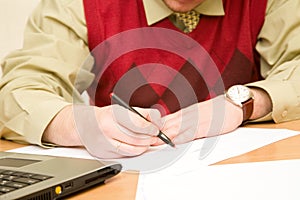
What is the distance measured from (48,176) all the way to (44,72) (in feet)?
1.68

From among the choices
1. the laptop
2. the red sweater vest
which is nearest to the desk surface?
the laptop

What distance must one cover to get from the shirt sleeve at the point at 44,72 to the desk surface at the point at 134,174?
7 cm

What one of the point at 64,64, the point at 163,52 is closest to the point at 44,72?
the point at 64,64

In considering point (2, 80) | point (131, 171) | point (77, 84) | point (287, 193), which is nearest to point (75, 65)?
point (77, 84)

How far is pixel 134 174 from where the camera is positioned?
716 mm

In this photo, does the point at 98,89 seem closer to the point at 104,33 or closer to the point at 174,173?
the point at 104,33

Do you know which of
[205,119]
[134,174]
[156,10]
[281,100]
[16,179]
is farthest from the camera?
[156,10]

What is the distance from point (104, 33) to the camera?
122 cm

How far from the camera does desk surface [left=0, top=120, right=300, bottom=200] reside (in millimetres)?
632

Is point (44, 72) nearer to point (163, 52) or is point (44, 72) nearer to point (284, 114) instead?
point (163, 52)

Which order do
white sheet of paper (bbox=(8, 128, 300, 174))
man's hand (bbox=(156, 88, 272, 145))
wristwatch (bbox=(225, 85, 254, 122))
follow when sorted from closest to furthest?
white sheet of paper (bbox=(8, 128, 300, 174)) → man's hand (bbox=(156, 88, 272, 145)) → wristwatch (bbox=(225, 85, 254, 122))

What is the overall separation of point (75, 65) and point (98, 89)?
152 mm

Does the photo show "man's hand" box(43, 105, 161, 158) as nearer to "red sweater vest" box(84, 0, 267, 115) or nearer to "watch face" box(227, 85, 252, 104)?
"watch face" box(227, 85, 252, 104)

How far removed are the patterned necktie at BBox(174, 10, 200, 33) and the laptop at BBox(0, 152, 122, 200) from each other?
634mm
